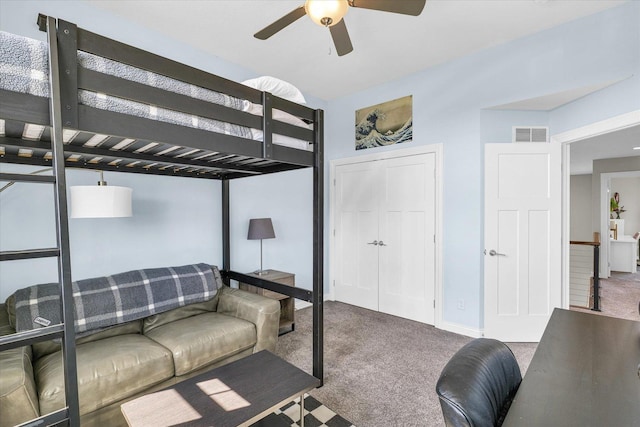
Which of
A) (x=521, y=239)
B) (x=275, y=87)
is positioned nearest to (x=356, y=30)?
(x=275, y=87)

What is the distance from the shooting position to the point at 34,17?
7.30 feet

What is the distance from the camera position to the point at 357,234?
14.3ft

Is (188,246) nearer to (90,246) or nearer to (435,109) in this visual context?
(90,246)

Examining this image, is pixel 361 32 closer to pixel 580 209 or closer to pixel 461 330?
pixel 461 330

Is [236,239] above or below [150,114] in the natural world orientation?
below

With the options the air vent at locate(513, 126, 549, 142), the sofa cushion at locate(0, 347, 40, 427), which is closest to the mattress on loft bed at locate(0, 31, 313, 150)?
the sofa cushion at locate(0, 347, 40, 427)

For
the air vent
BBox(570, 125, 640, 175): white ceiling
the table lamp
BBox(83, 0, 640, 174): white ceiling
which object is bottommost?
the table lamp

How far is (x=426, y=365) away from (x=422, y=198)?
6.15 ft

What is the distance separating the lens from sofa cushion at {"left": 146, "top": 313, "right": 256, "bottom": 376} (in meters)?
2.07

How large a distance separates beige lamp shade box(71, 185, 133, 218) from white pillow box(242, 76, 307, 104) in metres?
1.09

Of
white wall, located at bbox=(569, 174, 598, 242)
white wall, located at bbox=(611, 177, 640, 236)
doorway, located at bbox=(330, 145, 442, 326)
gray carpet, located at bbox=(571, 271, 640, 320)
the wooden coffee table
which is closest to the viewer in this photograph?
the wooden coffee table

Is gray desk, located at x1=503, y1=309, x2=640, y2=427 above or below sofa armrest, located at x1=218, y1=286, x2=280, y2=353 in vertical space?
above

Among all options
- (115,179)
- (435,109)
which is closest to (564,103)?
(435,109)

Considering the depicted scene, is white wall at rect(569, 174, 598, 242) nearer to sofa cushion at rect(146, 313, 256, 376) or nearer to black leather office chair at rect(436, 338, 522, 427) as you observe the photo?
black leather office chair at rect(436, 338, 522, 427)
